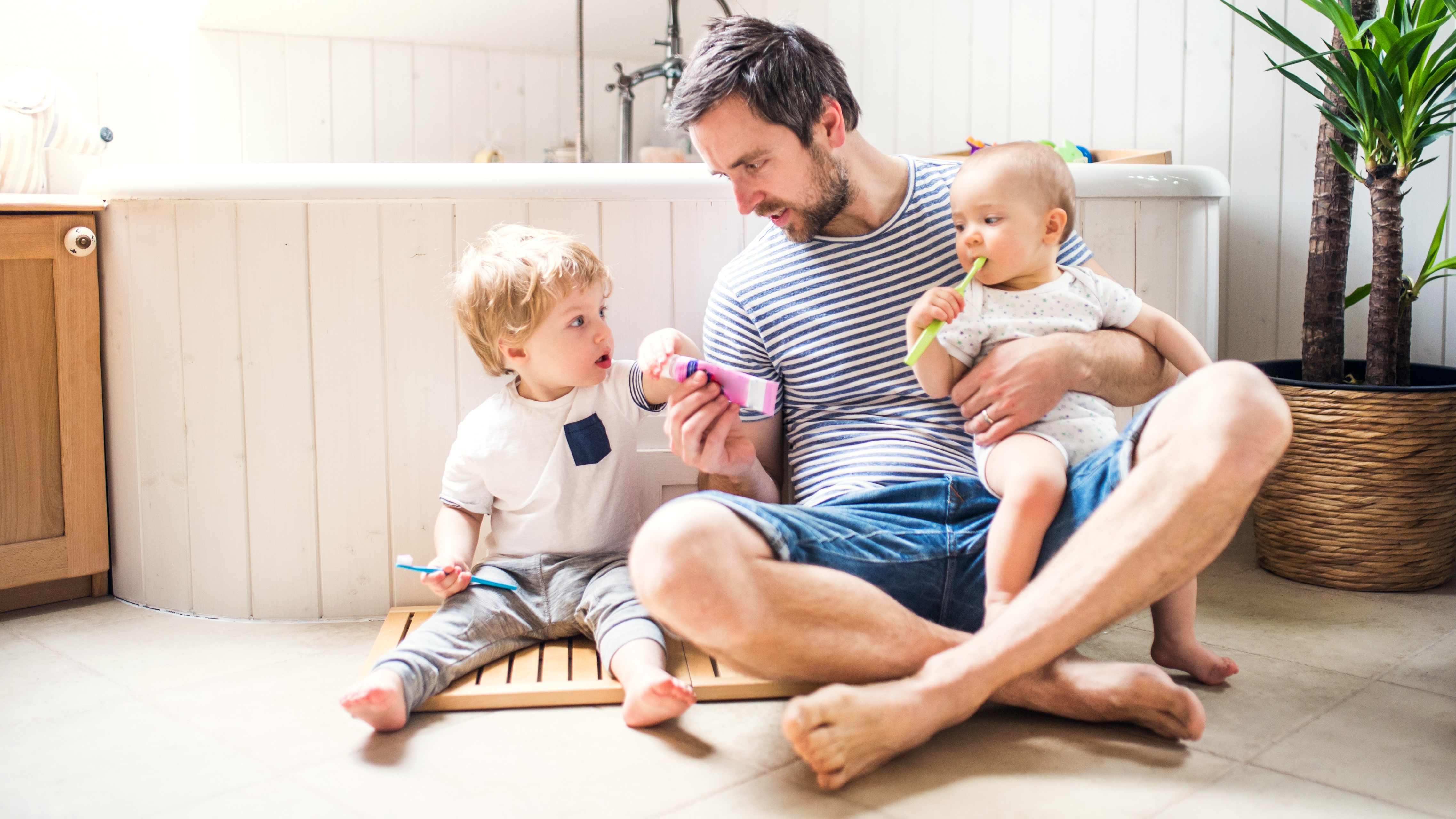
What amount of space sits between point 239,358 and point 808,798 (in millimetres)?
1069

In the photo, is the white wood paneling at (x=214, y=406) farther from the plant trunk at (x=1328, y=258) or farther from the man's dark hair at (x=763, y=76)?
the plant trunk at (x=1328, y=258)

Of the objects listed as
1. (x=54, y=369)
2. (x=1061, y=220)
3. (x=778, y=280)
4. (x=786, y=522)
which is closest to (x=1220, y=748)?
(x=786, y=522)

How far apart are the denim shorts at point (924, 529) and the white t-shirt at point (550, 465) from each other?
0.35 metres

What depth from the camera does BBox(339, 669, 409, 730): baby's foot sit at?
1.21 meters

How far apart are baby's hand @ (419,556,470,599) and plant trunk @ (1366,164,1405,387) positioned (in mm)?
1406

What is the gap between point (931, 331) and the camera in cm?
126

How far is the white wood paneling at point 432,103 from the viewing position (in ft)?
10.0

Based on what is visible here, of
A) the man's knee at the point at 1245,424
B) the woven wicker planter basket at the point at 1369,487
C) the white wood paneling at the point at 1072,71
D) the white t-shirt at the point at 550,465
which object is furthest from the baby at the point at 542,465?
the white wood paneling at the point at 1072,71

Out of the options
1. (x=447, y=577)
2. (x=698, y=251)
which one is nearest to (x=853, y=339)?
(x=698, y=251)

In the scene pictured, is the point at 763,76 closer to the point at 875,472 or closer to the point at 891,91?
the point at 875,472

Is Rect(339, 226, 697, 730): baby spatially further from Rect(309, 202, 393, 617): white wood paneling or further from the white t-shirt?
Rect(309, 202, 393, 617): white wood paneling

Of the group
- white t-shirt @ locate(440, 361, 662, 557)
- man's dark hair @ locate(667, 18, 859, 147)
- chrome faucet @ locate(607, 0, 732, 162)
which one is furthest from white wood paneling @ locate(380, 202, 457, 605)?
chrome faucet @ locate(607, 0, 732, 162)

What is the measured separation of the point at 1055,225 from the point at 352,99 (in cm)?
228

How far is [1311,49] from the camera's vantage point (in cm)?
166
